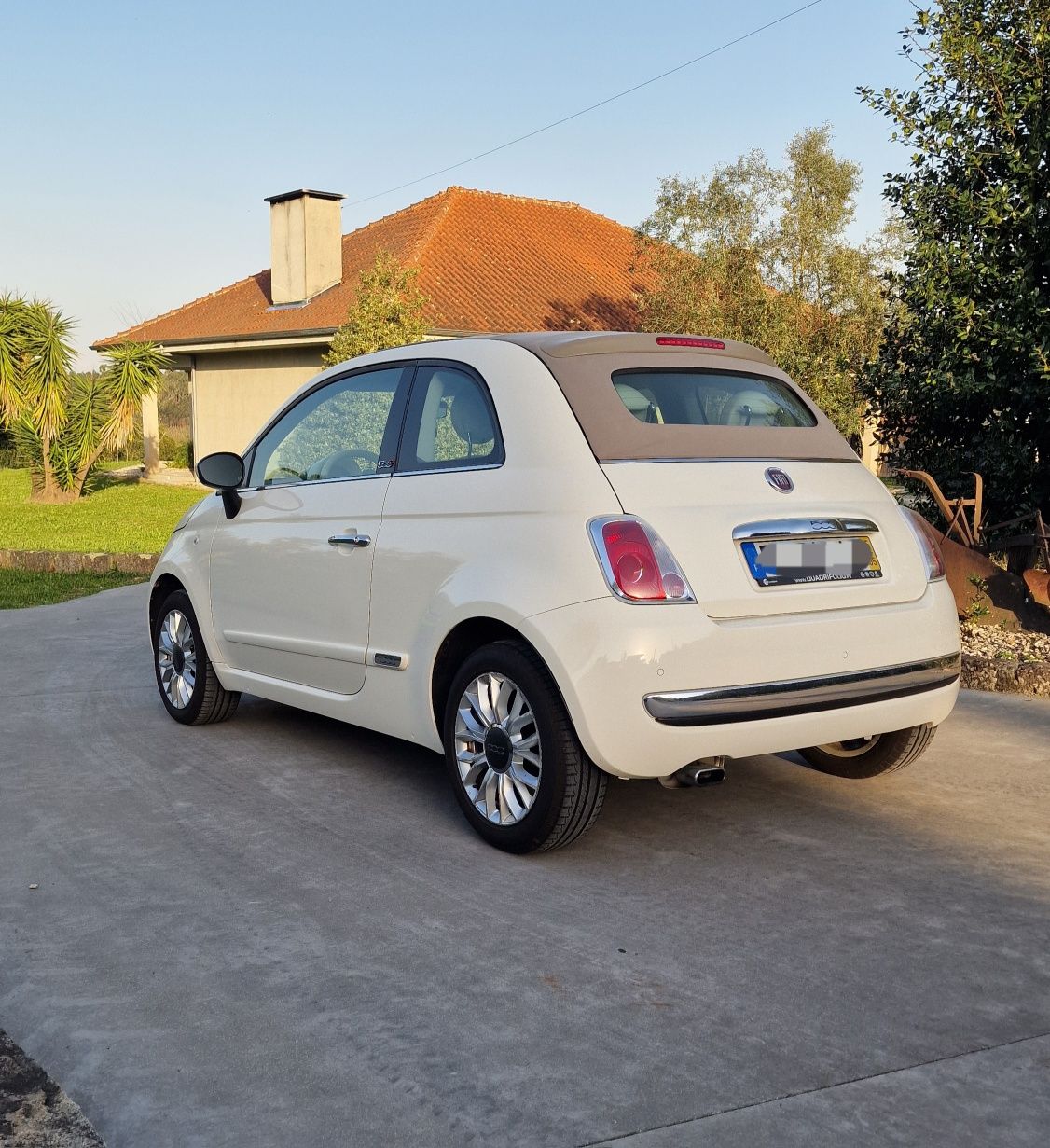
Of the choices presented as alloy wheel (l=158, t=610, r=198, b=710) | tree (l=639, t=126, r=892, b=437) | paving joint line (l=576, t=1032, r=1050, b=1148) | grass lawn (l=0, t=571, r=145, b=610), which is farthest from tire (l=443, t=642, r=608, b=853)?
tree (l=639, t=126, r=892, b=437)

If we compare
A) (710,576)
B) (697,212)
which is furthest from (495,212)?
(710,576)

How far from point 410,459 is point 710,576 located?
149cm

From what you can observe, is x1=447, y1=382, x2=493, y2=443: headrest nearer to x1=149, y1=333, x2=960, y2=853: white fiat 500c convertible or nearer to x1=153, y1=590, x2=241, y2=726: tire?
x1=149, y1=333, x2=960, y2=853: white fiat 500c convertible

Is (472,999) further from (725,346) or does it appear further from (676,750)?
(725,346)

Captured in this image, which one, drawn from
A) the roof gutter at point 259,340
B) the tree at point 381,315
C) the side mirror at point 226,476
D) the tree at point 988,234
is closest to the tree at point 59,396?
the roof gutter at point 259,340

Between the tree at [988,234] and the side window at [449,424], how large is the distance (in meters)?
4.73

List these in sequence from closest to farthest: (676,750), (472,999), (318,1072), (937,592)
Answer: (318,1072), (472,999), (676,750), (937,592)

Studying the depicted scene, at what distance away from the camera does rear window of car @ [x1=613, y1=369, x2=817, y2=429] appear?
15.7 ft

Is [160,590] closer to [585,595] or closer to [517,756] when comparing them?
[517,756]

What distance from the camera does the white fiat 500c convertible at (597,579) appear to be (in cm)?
419

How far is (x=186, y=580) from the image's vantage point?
21.5ft

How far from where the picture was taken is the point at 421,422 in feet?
17.1

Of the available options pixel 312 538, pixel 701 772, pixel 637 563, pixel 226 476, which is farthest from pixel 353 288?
pixel 701 772

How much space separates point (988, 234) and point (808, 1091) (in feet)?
25.1
